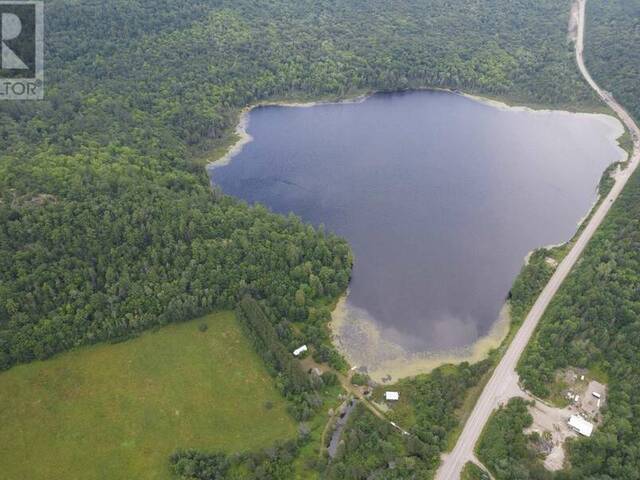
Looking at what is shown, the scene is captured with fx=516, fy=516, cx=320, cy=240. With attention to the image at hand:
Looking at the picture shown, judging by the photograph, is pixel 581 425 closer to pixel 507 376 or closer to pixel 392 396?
pixel 507 376

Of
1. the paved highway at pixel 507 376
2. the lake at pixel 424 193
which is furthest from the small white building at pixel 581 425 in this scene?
the lake at pixel 424 193

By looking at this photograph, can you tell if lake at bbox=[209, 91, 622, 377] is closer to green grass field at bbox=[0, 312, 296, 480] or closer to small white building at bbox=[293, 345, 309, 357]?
small white building at bbox=[293, 345, 309, 357]

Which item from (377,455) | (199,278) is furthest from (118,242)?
(377,455)

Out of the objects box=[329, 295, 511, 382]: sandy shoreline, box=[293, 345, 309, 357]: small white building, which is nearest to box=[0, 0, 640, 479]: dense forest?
box=[293, 345, 309, 357]: small white building

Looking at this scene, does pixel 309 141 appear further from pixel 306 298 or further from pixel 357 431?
pixel 357 431

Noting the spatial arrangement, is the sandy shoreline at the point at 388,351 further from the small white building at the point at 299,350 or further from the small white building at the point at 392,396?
the small white building at the point at 299,350

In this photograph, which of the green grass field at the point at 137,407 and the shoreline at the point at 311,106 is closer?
the green grass field at the point at 137,407

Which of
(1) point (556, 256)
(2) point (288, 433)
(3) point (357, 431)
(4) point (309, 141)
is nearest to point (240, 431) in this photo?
(2) point (288, 433)
